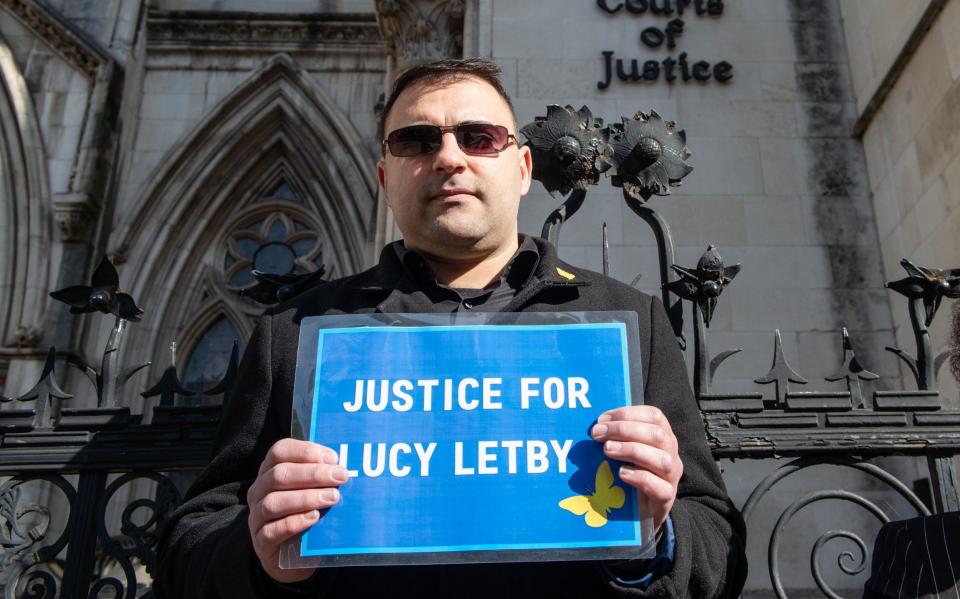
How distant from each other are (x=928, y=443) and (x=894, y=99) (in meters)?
3.53

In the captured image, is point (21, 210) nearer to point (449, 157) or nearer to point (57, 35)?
point (57, 35)

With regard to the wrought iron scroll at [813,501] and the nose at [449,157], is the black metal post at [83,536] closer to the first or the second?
the nose at [449,157]

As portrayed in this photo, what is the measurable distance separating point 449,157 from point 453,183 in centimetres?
6

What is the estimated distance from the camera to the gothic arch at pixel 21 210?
1009 centimetres

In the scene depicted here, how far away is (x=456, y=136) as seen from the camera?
1.95m

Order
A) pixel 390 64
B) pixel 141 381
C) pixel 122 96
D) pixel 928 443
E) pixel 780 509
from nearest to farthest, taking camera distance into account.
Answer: pixel 928 443
pixel 780 509
pixel 390 64
pixel 141 381
pixel 122 96

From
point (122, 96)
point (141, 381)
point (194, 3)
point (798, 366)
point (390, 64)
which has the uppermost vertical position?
point (194, 3)

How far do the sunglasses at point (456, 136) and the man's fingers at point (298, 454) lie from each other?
2.77 feet

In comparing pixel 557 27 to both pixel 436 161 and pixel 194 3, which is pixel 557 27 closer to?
pixel 436 161

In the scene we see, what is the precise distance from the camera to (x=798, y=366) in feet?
15.6

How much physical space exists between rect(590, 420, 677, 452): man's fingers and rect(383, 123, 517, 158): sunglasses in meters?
0.83

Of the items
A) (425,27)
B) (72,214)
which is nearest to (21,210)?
(72,214)

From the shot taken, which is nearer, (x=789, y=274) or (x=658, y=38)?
(x=789, y=274)

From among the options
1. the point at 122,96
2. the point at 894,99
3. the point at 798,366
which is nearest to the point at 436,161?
the point at 798,366
